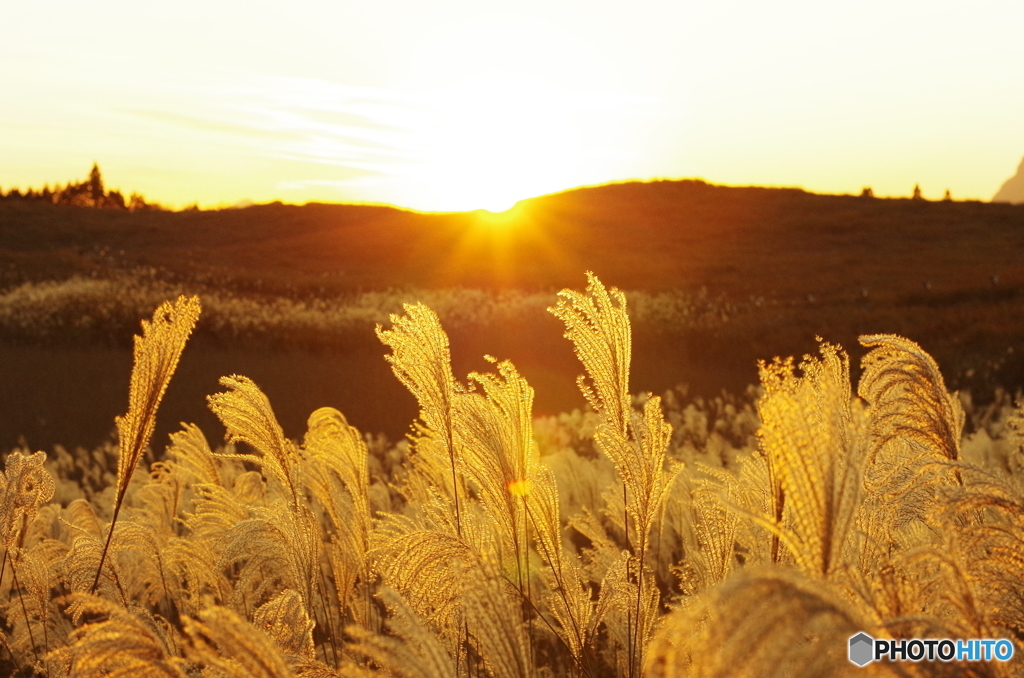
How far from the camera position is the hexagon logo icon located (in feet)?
3.22

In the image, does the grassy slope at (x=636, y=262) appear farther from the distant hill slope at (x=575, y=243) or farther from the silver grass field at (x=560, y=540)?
the silver grass field at (x=560, y=540)

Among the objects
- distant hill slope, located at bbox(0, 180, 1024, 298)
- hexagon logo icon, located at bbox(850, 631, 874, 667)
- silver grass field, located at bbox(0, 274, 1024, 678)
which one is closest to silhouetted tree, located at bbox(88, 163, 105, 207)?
distant hill slope, located at bbox(0, 180, 1024, 298)

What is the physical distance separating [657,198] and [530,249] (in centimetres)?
2248

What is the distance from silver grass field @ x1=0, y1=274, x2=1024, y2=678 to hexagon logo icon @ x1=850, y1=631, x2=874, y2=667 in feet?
0.11

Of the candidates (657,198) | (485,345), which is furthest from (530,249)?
(485,345)

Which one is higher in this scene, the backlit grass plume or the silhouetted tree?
the silhouetted tree

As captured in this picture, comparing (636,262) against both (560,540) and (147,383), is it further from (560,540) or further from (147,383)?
(147,383)

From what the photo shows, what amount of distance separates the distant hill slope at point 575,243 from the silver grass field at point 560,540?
79.1 feet

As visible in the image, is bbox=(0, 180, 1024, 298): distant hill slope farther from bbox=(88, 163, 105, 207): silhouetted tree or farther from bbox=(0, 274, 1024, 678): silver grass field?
bbox=(88, 163, 105, 207): silhouetted tree

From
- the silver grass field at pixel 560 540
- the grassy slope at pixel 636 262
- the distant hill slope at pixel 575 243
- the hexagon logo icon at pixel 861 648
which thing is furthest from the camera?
the distant hill slope at pixel 575 243

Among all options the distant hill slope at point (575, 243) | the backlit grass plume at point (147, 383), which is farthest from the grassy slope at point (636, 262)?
the backlit grass plume at point (147, 383)

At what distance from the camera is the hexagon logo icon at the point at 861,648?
981mm

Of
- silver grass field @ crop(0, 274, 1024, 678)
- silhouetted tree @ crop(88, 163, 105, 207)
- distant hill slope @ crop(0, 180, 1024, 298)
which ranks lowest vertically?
silver grass field @ crop(0, 274, 1024, 678)

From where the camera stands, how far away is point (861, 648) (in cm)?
99
